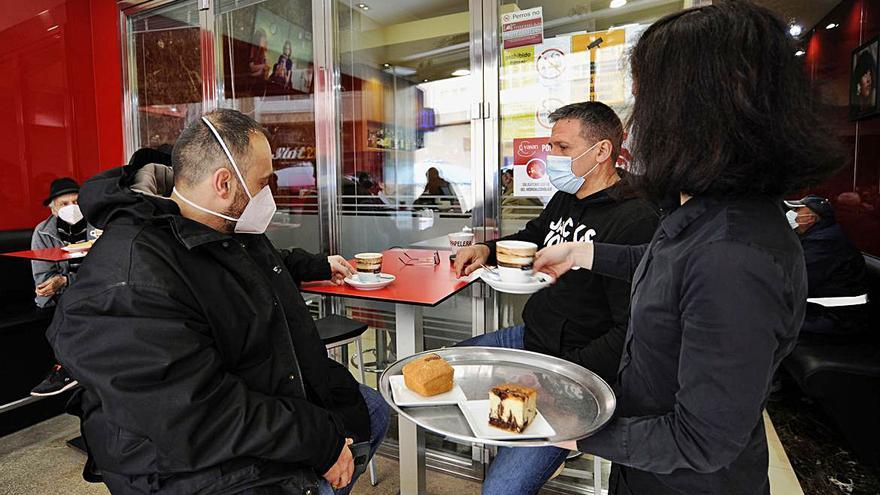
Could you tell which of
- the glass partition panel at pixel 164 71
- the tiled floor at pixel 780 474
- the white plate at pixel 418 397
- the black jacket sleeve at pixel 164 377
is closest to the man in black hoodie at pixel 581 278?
the white plate at pixel 418 397

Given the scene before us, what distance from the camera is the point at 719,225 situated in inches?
33.8

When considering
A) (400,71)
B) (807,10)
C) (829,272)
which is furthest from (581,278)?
(807,10)

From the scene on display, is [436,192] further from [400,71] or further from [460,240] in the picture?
[400,71]

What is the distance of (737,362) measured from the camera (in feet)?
2.59

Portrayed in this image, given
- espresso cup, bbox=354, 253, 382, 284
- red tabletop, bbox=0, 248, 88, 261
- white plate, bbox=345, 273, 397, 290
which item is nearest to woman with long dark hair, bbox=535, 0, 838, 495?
white plate, bbox=345, 273, 397, 290

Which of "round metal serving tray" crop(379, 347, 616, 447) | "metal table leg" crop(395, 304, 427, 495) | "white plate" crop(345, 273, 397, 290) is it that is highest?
"white plate" crop(345, 273, 397, 290)

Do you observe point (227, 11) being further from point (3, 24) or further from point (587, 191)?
point (587, 191)

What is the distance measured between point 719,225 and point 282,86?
340cm

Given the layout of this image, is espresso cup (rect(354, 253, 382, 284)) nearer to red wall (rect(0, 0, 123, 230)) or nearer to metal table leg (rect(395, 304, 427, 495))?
metal table leg (rect(395, 304, 427, 495))

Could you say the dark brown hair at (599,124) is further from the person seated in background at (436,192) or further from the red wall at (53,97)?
the red wall at (53,97)

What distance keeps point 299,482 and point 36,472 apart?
7.20ft

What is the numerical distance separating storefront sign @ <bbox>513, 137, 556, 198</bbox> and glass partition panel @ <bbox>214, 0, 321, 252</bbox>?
57.1 inches

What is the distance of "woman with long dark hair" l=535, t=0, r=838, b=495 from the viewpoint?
80 centimetres

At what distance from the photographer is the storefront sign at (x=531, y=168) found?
2.73 meters
